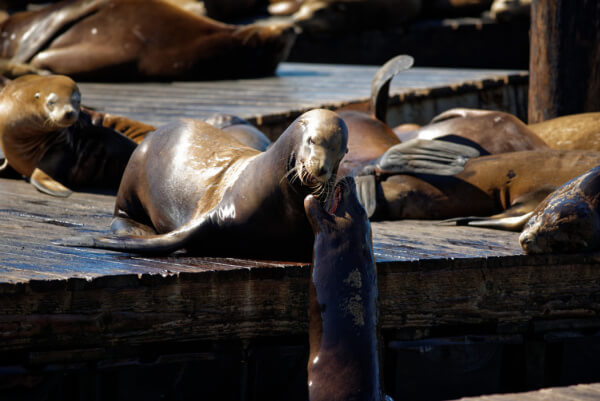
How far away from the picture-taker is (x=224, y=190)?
3275 mm

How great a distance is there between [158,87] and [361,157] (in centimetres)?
379

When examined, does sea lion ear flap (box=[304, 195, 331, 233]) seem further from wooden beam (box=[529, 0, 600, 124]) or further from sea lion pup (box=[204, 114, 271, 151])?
wooden beam (box=[529, 0, 600, 124])

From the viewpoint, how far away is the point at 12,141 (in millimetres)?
5320

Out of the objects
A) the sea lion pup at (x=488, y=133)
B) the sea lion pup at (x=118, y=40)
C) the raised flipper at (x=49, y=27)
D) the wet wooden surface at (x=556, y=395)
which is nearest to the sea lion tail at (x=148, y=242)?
the wet wooden surface at (x=556, y=395)

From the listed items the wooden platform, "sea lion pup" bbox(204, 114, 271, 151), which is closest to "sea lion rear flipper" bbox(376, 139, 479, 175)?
"sea lion pup" bbox(204, 114, 271, 151)

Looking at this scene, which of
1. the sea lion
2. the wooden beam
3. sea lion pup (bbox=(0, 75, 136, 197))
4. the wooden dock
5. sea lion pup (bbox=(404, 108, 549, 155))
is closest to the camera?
the wooden dock

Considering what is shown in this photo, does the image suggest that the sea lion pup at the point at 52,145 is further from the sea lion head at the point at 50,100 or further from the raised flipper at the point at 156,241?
the raised flipper at the point at 156,241

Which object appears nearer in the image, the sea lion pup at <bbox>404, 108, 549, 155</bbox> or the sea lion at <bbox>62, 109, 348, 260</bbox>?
the sea lion at <bbox>62, 109, 348, 260</bbox>

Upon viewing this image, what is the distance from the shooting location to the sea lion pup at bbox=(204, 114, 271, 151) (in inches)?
189

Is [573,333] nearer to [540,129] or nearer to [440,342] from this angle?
[440,342]

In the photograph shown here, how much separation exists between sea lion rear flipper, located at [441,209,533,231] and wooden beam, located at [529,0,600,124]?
225cm

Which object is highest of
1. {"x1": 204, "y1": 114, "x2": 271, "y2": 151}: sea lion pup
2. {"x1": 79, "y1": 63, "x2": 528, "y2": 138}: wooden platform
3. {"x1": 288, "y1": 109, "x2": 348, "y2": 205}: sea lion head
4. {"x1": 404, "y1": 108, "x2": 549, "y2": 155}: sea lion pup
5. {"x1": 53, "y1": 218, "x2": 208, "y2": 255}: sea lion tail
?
{"x1": 288, "y1": 109, "x2": 348, "y2": 205}: sea lion head

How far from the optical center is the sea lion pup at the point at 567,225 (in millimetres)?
3494

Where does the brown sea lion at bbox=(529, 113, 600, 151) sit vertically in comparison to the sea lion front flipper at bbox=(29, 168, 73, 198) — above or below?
above
